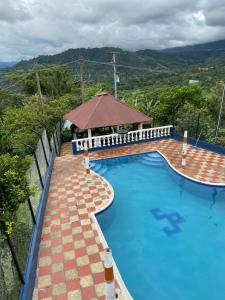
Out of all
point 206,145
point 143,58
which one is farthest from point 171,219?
point 143,58

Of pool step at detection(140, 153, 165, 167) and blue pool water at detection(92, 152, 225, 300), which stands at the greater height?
pool step at detection(140, 153, 165, 167)

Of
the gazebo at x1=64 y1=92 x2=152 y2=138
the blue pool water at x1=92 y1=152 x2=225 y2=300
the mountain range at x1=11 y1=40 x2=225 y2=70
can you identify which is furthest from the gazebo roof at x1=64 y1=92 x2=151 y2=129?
the mountain range at x1=11 y1=40 x2=225 y2=70

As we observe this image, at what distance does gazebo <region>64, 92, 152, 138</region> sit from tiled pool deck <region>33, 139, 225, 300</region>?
6.47 feet

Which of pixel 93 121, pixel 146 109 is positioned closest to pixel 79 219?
pixel 93 121

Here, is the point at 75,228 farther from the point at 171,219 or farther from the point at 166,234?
the point at 171,219

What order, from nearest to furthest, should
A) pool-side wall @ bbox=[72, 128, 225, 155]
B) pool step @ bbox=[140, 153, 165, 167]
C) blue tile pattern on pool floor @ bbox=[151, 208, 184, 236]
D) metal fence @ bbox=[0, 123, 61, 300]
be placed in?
metal fence @ bbox=[0, 123, 61, 300]
blue tile pattern on pool floor @ bbox=[151, 208, 184, 236]
pool step @ bbox=[140, 153, 165, 167]
pool-side wall @ bbox=[72, 128, 225, 155]

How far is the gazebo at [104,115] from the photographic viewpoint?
39.7 feet

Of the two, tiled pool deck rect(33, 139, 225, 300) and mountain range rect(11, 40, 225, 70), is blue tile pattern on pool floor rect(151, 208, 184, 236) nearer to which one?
tiled pool deck rect(33, 139, 225, 300)

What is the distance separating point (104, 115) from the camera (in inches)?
494

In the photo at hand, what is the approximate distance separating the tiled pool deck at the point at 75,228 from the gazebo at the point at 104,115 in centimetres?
197

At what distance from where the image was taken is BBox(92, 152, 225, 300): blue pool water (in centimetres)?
478

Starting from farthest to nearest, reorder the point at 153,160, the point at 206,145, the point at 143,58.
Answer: the point at 143,58
the point at 206,145
the point at 153,160

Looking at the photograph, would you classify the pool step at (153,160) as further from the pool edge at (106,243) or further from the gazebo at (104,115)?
the pool edge at (106,243)

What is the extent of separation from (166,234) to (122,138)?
7104mm
